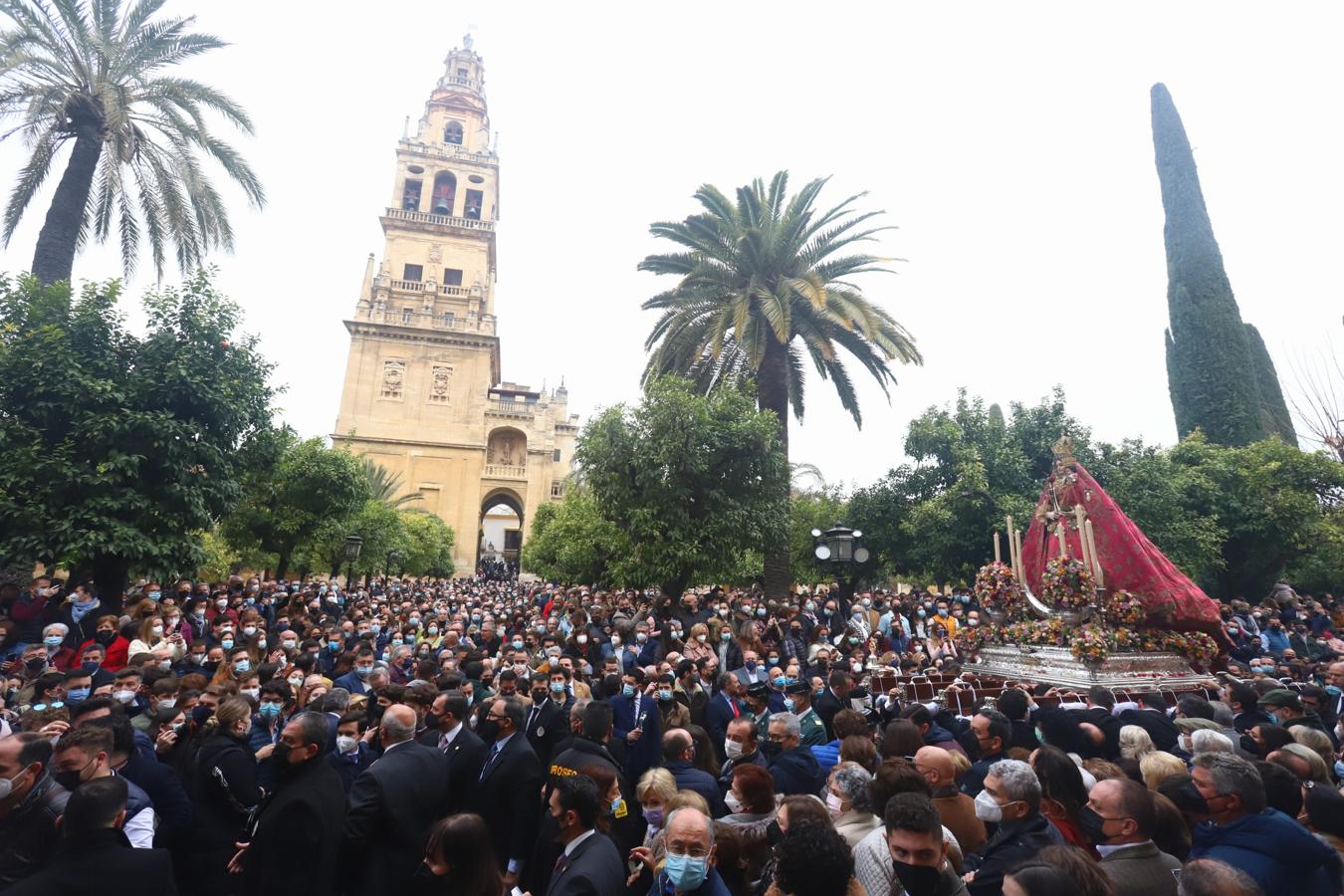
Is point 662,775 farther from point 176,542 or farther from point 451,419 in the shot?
point 451,419

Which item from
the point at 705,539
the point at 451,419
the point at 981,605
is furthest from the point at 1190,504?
the point at 451,419

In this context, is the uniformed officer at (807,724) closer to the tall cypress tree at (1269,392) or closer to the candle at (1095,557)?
the candle at (1095,557)

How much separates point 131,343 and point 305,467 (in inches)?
372

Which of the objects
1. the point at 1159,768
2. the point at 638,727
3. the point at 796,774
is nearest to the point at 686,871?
the point at 796,774

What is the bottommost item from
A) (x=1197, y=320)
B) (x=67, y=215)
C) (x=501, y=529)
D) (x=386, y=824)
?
(x=386, y=824)

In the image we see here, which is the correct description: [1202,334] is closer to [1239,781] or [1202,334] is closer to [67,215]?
[1239,781]

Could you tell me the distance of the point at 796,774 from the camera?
438 cm

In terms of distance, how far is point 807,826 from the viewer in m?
2.49

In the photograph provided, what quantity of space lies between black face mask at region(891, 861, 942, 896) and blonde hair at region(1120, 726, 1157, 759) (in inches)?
120

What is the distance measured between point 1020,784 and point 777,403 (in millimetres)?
15196

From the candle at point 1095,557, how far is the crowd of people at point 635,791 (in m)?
3.48

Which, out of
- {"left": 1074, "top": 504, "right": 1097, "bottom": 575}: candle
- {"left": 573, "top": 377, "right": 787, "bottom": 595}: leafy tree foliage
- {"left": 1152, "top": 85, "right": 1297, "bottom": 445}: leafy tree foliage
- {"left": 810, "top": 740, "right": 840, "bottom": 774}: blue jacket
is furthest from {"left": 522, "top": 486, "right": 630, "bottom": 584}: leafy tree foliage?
{"left": 1152, "top": 85, "right": 1297, "bottom": 445}: leafy tree foliage

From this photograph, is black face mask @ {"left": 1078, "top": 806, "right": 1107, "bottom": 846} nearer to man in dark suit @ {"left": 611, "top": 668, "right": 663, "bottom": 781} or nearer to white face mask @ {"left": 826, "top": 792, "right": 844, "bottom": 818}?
white face mask @ {"left": 826, "top": 792, "right": 844, "bottom": 818}

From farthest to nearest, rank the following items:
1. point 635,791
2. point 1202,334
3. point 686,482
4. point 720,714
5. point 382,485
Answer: point 382,485
point 1202,334
point 686,482
point 720,714
point 635,791
